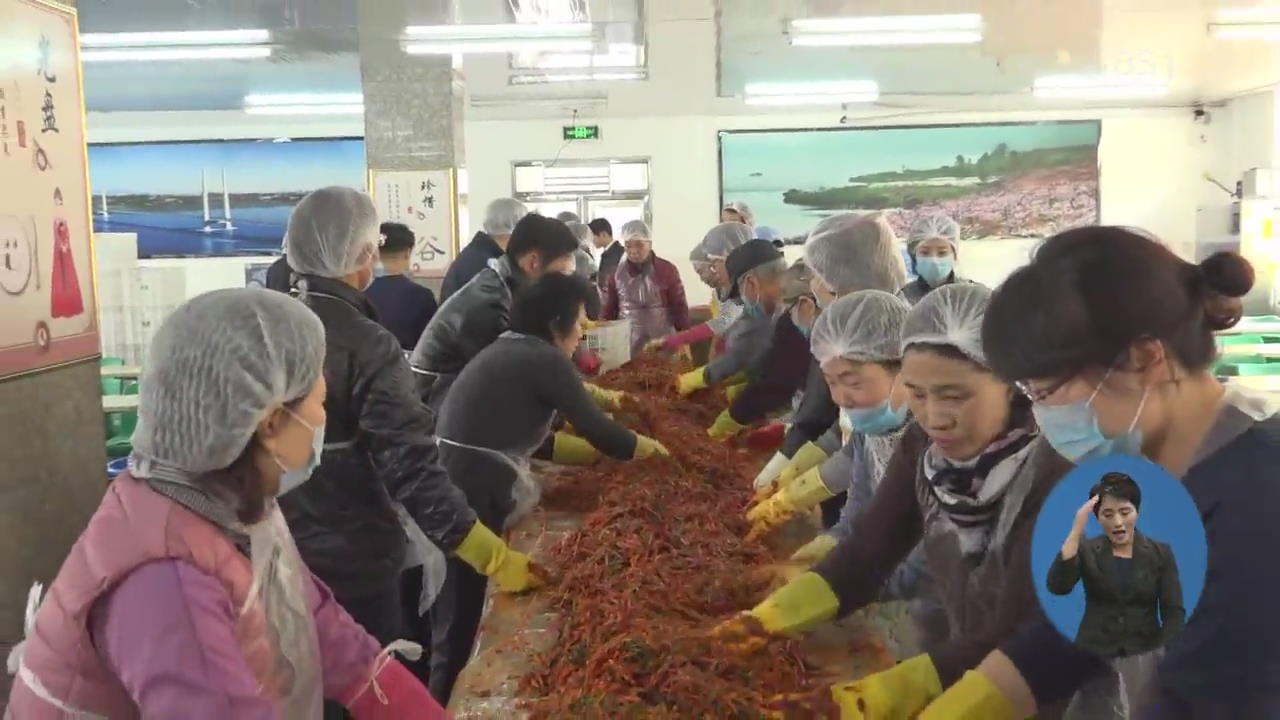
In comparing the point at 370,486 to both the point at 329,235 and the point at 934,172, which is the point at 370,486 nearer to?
the point at 329,235

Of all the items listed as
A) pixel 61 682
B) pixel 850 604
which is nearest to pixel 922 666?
pixel 850 604

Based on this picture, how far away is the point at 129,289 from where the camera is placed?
5.78 m

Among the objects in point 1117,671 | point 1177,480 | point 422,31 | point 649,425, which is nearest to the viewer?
point 1177,480

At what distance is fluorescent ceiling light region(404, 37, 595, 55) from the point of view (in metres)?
5.09

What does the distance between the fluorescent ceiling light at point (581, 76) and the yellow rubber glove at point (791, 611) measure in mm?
5896

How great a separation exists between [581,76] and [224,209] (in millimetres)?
5910

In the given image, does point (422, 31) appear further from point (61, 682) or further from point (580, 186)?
point (580, 186)

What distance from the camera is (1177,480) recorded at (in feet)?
2.42

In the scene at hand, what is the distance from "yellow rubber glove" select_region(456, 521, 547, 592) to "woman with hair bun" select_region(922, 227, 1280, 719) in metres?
1.50

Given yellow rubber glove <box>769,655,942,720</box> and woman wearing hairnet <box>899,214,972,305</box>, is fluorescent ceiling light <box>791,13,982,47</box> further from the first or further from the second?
yellow rubber glove <box>769,655,942,720</box>

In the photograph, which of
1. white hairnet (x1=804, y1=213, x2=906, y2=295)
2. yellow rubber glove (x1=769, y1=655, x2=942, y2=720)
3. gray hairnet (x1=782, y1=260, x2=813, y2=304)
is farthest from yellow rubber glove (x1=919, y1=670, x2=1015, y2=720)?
gray hairnet (x1=782, y1=260, x2=813, y2=304)

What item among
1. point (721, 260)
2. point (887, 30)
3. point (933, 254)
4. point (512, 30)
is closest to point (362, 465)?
point (933, 254)

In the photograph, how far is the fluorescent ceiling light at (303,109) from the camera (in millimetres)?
→ 10070

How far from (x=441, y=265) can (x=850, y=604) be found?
4.20 meters
